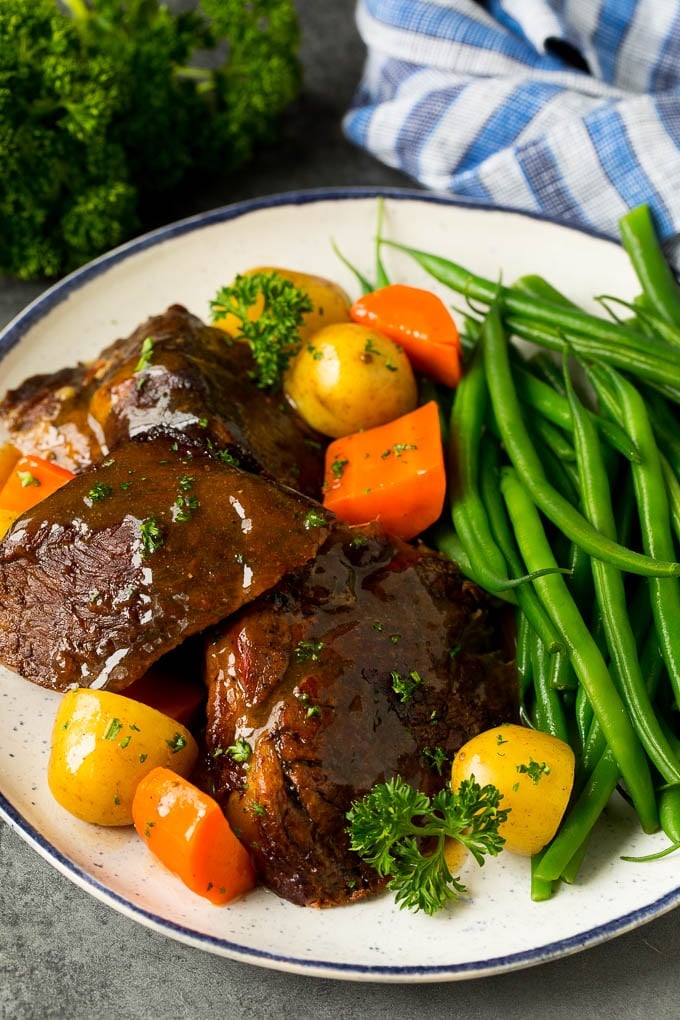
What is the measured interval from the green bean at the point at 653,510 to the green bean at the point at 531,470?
14 cm

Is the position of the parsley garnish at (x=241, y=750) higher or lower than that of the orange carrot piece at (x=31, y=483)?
lower

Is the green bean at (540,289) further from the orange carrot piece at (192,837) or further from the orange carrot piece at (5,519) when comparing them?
the orange carrot piece at (192,837)

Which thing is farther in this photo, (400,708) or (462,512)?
(462,512)

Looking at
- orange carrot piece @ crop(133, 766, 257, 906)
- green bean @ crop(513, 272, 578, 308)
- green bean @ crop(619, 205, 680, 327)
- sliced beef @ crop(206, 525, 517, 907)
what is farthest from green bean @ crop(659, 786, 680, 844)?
green bean @ crop(513, 272, 578, 308)

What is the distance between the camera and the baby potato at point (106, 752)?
3.21 metres

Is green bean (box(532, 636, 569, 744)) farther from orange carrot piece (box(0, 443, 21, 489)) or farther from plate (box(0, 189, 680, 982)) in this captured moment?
orange carrot piece (box(0, 443, 21, 489))

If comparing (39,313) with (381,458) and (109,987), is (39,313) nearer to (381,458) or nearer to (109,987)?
(381,458)

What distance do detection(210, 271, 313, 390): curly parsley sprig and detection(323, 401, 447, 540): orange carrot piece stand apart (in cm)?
49

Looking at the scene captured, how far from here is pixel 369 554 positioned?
3605mm

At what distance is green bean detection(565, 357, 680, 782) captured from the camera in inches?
130

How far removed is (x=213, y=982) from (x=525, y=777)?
116 centimetres

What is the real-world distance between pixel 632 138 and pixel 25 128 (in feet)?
9.20

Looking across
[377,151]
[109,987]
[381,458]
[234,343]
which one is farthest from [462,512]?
[377,151]

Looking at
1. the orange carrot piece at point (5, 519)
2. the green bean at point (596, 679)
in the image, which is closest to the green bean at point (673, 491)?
the green bean at point (596, 679)
